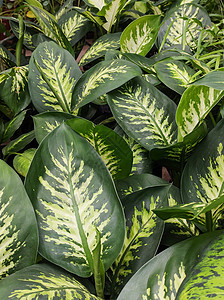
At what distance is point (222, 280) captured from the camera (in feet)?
1.32

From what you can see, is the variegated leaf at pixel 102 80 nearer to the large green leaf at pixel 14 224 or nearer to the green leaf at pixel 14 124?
the green leaf at pixel 14 124

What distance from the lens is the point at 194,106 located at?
0.66 metres

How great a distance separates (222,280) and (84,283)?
278 millimetres

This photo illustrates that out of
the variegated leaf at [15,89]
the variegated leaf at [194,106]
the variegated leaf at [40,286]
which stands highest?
the variegated leaf at [15,89]

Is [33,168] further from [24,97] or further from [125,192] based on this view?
[24,97]

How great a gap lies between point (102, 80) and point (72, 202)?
12.6 inches

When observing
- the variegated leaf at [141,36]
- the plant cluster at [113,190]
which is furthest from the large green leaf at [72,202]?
the variegated leaf at [141,36]

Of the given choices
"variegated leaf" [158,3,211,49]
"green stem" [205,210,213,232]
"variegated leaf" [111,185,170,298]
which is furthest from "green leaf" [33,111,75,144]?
"variegated leaf" [158,3,211,49]

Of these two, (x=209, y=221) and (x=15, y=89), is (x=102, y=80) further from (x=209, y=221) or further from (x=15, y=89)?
(x=209, y=221)

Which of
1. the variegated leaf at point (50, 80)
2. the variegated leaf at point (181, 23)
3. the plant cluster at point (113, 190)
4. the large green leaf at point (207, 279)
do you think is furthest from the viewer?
the variegated leaf at point (181, 23)

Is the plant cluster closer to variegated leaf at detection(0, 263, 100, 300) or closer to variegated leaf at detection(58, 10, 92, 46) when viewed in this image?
variegated leaf at detection(0, 263, 100, 300)

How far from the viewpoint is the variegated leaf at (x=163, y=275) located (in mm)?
482

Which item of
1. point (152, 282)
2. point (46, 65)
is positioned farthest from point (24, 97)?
point (152, 282)

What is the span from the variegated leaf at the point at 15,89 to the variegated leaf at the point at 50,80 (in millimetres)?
68
